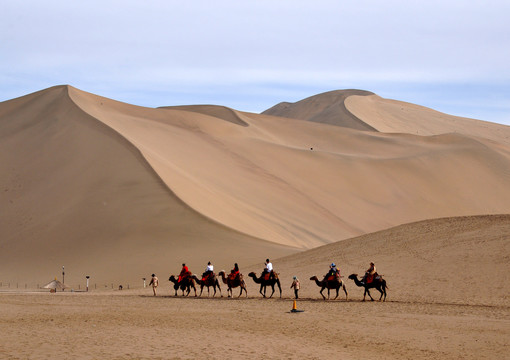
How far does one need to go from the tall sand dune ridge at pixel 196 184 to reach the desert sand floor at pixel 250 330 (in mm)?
16966

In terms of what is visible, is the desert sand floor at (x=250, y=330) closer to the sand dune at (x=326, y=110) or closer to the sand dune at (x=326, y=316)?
the sand dune at (x=326, y=316)

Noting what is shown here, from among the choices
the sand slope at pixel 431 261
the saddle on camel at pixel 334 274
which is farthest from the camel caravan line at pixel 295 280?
the sand slope at pixel 431 261

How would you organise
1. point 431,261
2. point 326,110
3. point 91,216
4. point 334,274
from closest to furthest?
point 334,274
point 431,261
point 91,216
point 326,110

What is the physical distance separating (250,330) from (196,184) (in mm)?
38702

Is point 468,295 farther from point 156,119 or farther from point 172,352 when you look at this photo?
point 156,119

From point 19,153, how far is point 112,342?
50.6 metres

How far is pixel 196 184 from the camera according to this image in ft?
194

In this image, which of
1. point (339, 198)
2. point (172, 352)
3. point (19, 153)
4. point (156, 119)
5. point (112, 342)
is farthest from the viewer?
point (156, 119)

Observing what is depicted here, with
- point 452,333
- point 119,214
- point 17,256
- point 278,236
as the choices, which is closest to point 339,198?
point 278,236

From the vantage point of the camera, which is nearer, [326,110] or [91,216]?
[91,216]

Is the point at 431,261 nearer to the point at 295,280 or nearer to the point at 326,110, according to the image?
the point at 295,280

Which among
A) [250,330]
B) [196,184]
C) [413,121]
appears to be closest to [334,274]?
[250,330]

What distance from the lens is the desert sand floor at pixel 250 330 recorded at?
1714 centimetres

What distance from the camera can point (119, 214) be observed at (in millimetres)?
51688
